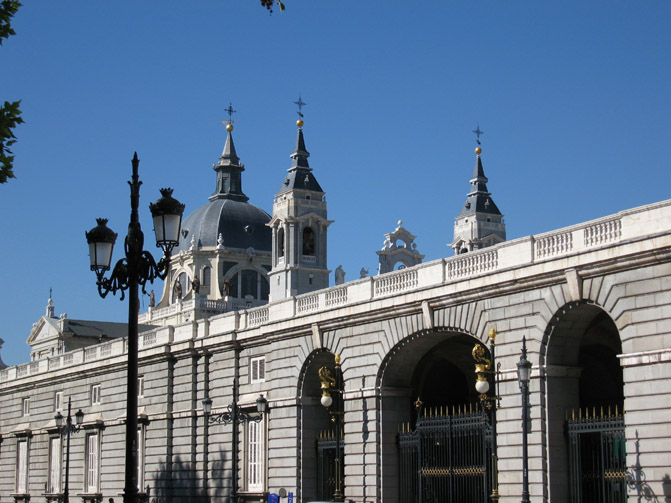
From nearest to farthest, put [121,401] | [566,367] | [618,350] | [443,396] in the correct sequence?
[566,367], [618,350], [443,396], [121,401]

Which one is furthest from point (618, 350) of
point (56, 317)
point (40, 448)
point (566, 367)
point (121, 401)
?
point (56, 317)

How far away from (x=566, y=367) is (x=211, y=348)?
1928cm

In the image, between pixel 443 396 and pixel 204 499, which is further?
pixel 204 499

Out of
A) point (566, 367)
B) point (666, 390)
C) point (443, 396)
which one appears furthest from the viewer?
point (443, 396)

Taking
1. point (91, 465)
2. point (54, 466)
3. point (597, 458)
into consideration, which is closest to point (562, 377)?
point (597, 458)

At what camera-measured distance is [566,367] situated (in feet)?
103

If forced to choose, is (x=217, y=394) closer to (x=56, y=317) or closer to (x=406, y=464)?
(x=406, y=464)

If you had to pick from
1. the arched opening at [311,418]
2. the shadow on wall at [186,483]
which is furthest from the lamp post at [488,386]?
the shadow on wall at [186,483]

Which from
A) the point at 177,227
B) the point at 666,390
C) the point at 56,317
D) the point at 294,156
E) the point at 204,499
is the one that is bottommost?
the point at 204,499

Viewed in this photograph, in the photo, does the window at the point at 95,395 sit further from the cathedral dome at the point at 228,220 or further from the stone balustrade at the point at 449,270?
the cathedral dome at the point at 228,220

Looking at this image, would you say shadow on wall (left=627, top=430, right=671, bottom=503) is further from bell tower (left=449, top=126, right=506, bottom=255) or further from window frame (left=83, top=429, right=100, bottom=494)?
bell tower (left=449, top=126, right=506, bottom=255)

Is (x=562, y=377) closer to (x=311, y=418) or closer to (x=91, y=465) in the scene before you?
(x=311, y=418)

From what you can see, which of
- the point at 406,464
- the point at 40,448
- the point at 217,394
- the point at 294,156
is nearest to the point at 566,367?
the point at 406,464

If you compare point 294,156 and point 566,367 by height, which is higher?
point 294,156
